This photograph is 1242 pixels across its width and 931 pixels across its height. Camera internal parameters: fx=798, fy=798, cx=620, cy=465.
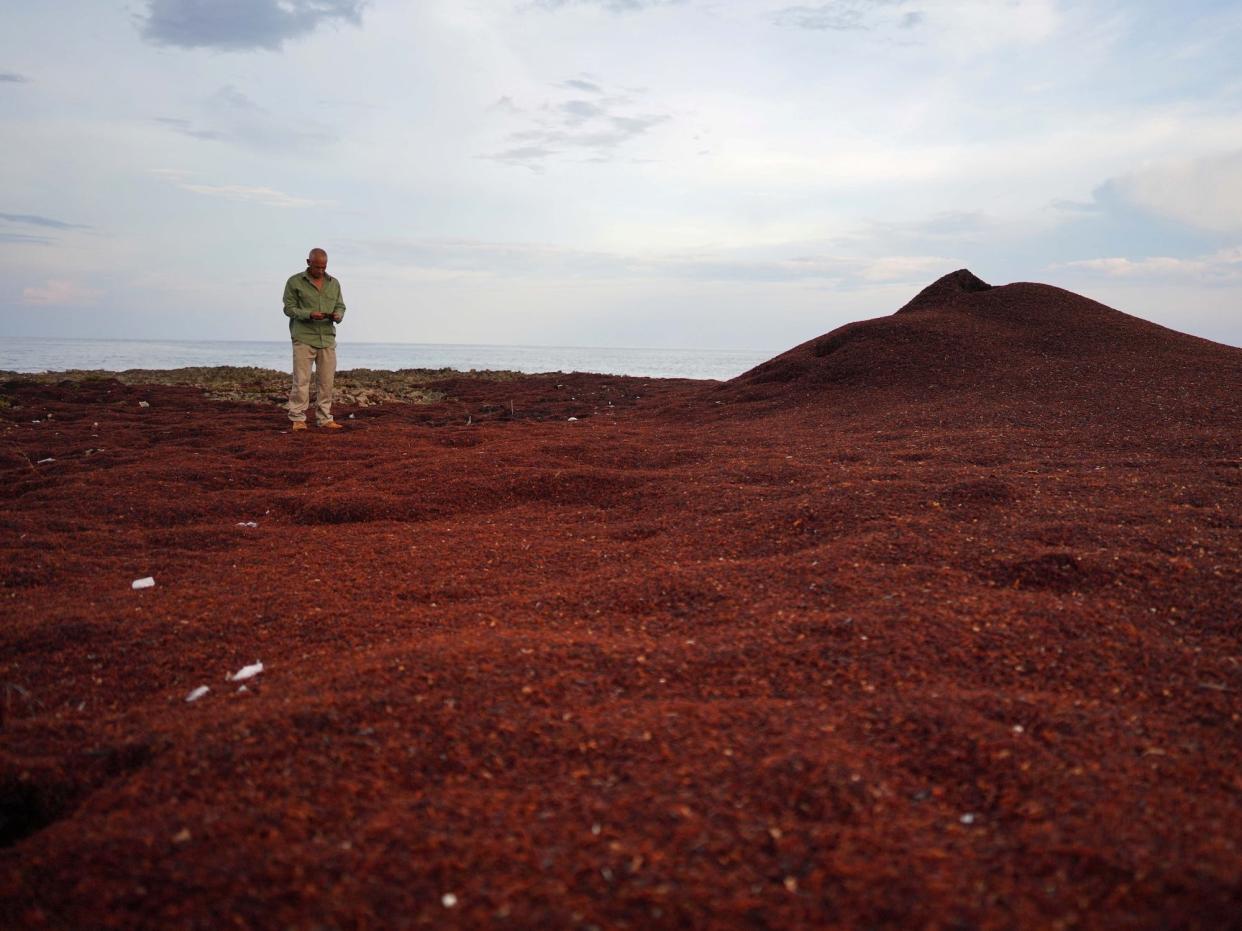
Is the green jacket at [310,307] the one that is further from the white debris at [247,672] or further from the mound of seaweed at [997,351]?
the white debris at [247,672]

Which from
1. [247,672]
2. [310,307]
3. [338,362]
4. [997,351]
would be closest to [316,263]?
[310,307]

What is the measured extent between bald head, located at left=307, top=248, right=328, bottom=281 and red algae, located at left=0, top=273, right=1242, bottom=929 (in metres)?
3.79

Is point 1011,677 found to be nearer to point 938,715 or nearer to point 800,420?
point 938,715

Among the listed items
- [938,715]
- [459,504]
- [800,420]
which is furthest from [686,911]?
[800,420]

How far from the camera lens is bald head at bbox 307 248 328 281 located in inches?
381

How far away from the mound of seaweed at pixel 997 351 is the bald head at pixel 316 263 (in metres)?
6.15

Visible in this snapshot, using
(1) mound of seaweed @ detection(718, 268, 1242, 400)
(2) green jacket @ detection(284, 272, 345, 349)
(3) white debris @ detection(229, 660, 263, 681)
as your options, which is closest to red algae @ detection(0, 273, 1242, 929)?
(3) white debris @ detection(229, 660, 263, 681)

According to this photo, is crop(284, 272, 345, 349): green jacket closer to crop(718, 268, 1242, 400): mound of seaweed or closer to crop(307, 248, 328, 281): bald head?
crop(307, 248, 328, 281): bald head

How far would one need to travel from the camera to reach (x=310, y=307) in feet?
32.5

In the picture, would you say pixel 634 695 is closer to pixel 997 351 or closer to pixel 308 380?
pixel 308 380

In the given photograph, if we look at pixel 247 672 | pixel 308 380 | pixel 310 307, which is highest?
pixel 310 307

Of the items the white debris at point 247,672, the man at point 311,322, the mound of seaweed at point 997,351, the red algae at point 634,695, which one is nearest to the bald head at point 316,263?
the man at point 311,322

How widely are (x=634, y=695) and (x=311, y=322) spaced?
8677 mm

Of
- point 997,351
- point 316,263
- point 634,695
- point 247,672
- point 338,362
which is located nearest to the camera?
point 634,695
